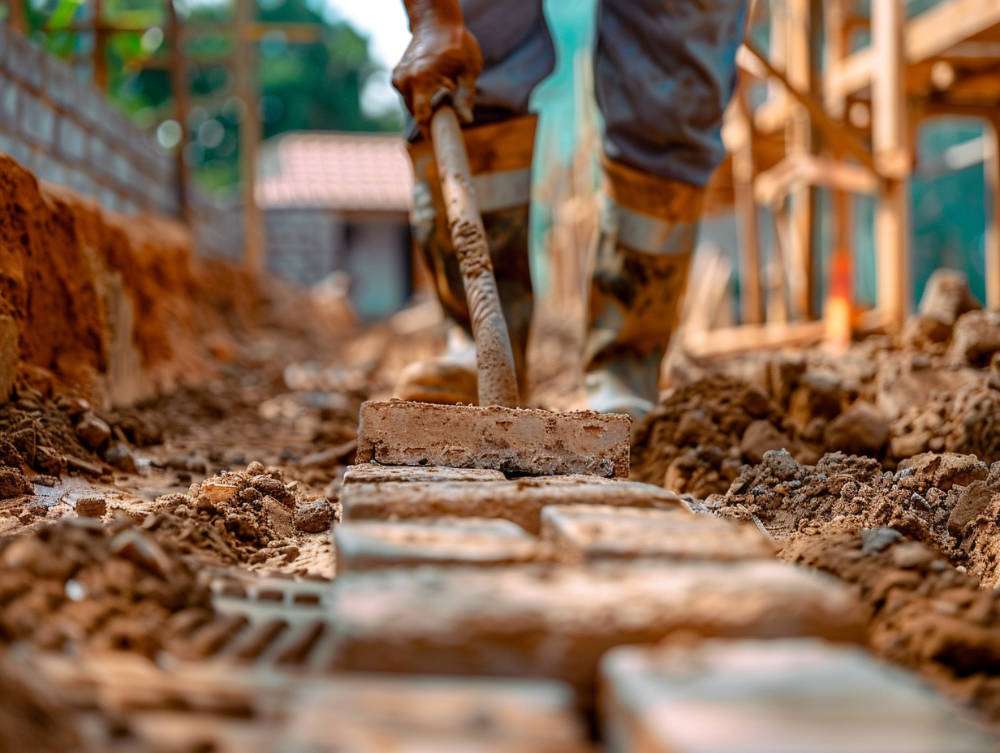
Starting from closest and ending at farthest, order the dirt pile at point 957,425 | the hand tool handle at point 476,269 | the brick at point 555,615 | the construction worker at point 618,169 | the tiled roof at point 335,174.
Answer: the brick at point 555,615
the hand tool handle at point 476,269
the dirt pile at point 957,425
the construction worker at point 618,169
the tiled roof at point 335,174

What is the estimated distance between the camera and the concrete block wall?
4.04m

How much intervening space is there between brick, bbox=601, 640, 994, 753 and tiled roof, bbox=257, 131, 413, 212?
15.7 m

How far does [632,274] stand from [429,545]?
1.83m

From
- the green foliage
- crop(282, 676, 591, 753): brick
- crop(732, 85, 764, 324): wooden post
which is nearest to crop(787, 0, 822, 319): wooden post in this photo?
→ crop(732, 85, 764, 324): wooden post

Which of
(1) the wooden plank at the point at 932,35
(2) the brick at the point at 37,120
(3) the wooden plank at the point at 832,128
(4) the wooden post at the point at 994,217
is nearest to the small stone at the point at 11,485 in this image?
(2) the brick at the point at 37,120

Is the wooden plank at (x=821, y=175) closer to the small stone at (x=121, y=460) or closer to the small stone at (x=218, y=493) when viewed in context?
the small stone at (x=121, y=460)

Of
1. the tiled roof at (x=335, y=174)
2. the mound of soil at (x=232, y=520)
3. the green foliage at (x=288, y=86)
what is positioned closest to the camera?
the mound of soil at (x=232, y=520)

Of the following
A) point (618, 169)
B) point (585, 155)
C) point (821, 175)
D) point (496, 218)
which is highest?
point (585, 155)

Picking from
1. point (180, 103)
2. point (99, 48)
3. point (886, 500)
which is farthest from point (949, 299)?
point (180, 103)

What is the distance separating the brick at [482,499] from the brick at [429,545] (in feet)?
0.26

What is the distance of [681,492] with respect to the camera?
7.82 ft

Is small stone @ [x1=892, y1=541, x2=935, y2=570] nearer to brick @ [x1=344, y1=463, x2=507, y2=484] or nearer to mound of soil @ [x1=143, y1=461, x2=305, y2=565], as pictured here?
brick @ [x1=344, y1=463, x2=507, y2=484]

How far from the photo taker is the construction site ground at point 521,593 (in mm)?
910

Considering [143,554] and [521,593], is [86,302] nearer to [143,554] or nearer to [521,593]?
[143,554]
